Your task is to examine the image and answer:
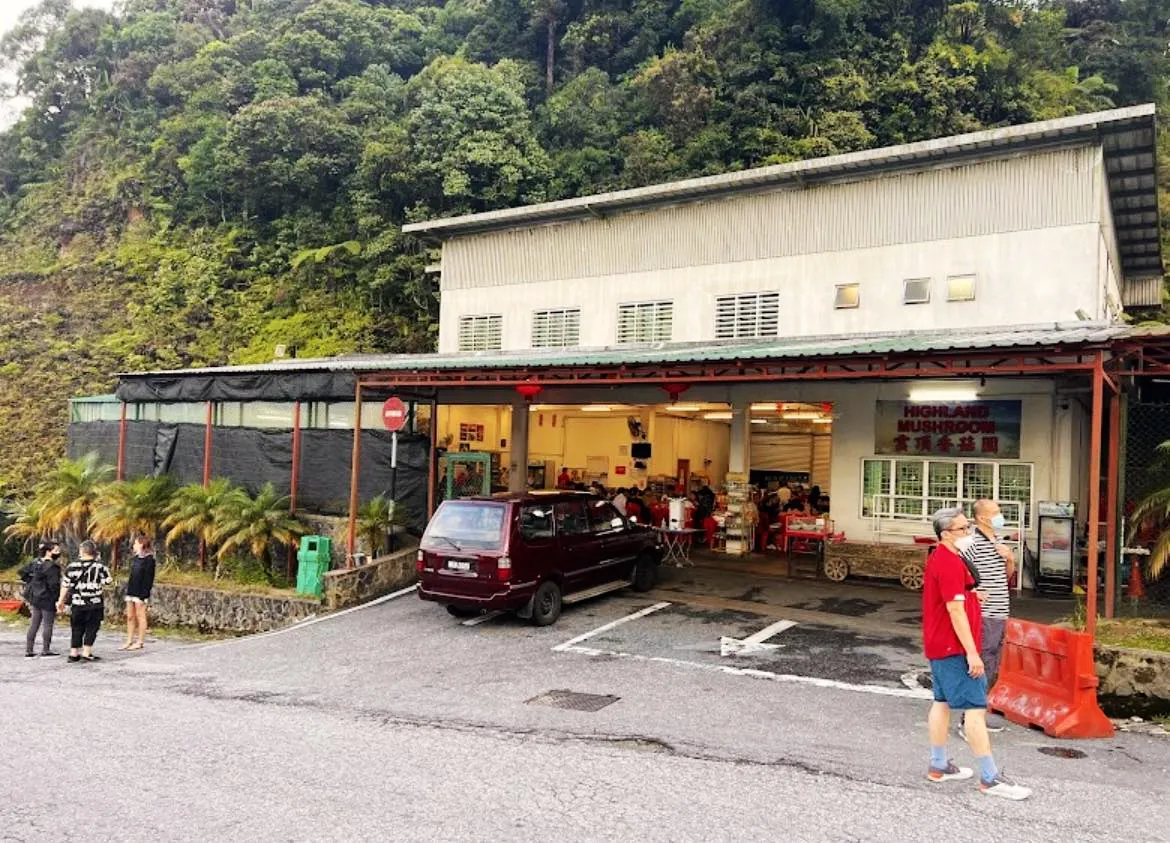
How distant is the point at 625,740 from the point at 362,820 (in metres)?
2.46

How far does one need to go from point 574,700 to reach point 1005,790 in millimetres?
3955

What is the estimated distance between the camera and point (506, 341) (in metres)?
19.9

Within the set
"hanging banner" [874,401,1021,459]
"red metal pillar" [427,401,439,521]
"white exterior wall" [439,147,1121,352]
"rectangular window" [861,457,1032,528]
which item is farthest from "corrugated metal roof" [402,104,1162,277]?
"red metal pillar" [427,401,439,521]

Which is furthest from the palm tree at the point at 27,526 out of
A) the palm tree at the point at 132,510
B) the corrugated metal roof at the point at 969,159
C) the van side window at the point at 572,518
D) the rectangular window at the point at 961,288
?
the rectangular window at the point at 961,288

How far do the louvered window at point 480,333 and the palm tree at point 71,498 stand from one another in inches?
335

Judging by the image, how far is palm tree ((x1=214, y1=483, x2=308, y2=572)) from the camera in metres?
15.1

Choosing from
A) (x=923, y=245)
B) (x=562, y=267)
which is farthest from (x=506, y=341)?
(x=923, y=245)

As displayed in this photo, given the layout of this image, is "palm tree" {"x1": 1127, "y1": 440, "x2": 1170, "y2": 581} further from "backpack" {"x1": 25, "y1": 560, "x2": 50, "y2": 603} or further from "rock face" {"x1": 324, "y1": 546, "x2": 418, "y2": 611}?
"backpack" {"x1": 25, "y1": 560, "x2": 50, "y2": 603}

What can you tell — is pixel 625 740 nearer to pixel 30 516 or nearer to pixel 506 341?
pixel 506 341

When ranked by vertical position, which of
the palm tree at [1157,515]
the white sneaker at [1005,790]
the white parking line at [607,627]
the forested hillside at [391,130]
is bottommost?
the white parking line at [607,627]

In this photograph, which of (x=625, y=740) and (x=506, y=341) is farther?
(x=506, y=341)

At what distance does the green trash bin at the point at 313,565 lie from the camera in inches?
554

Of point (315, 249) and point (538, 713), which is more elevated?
point (315, 249)

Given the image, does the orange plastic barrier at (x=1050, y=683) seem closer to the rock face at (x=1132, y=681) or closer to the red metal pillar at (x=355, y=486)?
the rock face at (x=1132, y=681)
